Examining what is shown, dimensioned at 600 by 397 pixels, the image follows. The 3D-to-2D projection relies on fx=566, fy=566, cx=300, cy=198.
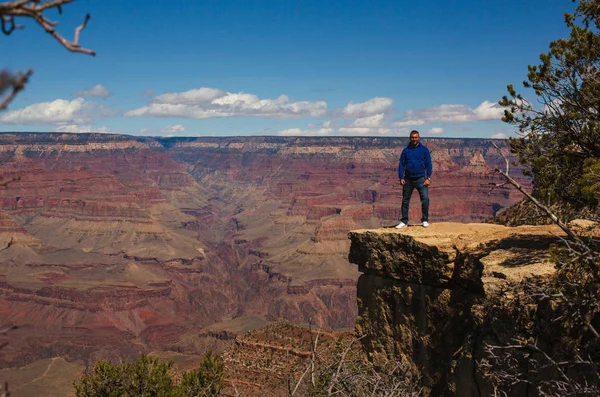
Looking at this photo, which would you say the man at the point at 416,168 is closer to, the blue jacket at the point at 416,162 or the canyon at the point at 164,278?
the blue jacket at the point at 416,162

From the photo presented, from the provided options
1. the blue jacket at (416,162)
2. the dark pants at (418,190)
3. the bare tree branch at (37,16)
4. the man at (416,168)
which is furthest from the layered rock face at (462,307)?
the bare tree branch at (37,16)

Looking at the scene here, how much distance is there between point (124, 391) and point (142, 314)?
98.2m

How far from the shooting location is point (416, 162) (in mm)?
14508

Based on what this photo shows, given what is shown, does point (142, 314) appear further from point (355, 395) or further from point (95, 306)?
point (355, 395)

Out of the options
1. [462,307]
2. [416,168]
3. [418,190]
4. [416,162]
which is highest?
[416,162]

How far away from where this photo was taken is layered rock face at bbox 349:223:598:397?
822 cm

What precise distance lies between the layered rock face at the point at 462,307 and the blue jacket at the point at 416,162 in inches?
60.1

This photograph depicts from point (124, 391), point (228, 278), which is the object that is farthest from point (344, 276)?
point (124, 391)

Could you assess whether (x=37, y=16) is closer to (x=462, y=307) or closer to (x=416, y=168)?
(x=462, y=307)

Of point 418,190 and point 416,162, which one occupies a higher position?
point 416,162

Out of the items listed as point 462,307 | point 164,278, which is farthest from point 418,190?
point 164,278

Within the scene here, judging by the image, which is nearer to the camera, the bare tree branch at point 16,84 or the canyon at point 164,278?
the bare tree branch at point 16,84

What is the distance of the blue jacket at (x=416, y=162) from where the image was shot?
571 inches

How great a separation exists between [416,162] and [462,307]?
464 cm
